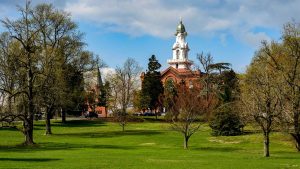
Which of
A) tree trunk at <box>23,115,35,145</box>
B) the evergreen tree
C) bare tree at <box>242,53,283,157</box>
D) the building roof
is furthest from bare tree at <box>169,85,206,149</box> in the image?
the building roof

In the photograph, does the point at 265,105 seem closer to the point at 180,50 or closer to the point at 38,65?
the point at 38,65

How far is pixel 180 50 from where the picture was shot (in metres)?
141

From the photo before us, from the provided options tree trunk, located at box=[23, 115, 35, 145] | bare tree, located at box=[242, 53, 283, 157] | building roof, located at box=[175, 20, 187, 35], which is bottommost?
tree trunk, located at box=[23, 115, 35, 145]

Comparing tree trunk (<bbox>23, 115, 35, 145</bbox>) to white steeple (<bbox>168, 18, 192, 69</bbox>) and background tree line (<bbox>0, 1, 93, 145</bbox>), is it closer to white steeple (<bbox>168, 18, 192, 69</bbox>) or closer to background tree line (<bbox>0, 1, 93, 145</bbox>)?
background tree line (<bbox>0, 1, 93, 145</bbox>)

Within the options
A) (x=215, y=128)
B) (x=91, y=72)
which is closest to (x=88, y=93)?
(x=91, y=72)

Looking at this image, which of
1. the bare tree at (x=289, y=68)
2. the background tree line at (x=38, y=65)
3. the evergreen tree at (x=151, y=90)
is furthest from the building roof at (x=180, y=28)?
the bare tree at (x=289, y=68)

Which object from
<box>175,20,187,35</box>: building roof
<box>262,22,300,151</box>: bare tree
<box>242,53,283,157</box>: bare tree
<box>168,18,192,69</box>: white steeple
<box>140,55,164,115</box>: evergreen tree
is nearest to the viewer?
<box>242,53,283,157</box>: bare tree

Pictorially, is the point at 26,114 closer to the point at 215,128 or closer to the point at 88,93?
the point at 215,128

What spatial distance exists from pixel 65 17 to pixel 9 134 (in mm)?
16298

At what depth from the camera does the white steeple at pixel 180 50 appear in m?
141

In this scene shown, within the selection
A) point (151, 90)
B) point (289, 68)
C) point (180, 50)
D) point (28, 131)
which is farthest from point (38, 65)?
point (180, 50)

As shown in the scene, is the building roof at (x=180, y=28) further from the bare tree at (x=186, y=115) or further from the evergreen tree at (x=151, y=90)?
the bare tree at (x=186, y=115)

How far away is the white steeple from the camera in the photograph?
5536 inches

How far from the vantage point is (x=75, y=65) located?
225ft
